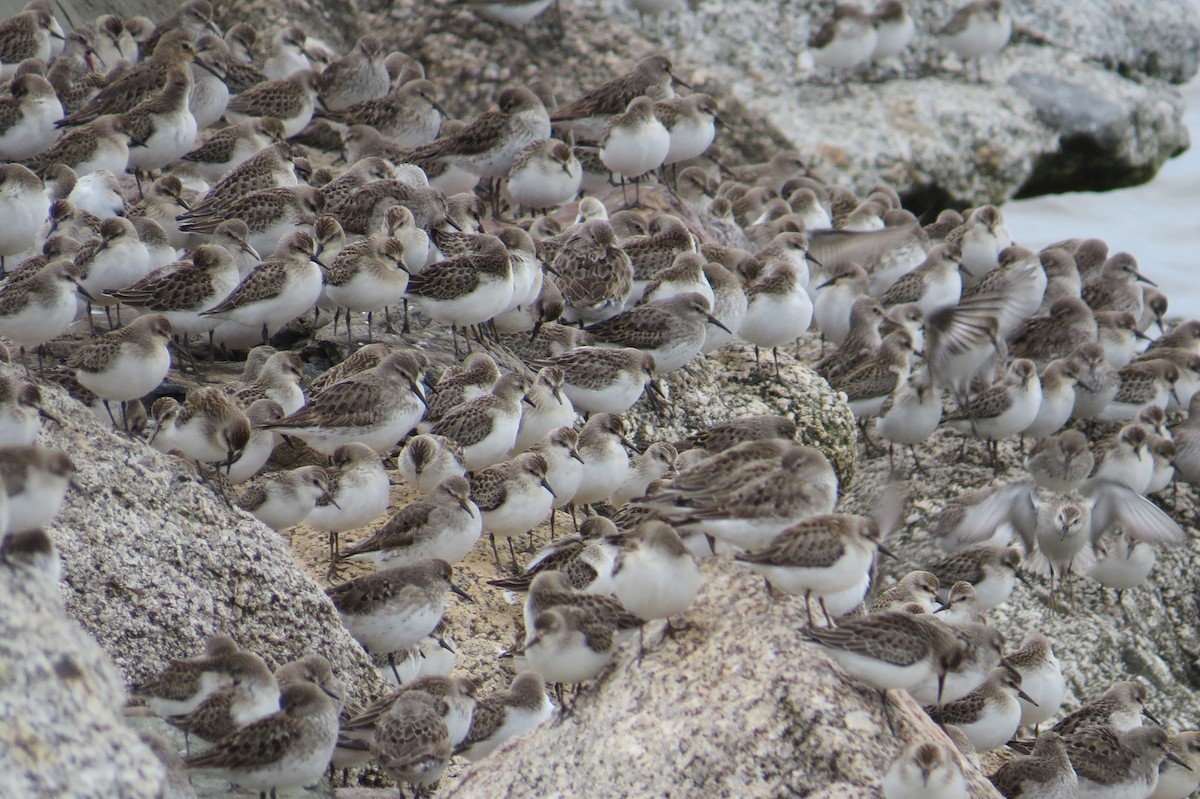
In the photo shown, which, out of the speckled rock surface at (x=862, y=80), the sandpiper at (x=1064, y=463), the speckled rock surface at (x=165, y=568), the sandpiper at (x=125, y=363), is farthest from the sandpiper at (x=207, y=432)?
the speckled rock surface at (x=862, y=80)

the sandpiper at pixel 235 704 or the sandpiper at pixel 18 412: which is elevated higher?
the sandpiper at pixel 18 412

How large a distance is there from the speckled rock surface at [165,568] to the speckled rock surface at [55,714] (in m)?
2.53

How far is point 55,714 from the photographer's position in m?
4.75

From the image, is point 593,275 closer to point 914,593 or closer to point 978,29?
point 914,593

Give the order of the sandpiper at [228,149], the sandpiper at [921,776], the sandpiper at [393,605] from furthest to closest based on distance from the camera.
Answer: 1. the sandpiper at [228,149]
2. the sandpiper at [393,605]
3. the sandpiper at [921,776]

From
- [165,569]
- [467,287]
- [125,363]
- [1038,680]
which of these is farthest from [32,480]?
[1038,680]

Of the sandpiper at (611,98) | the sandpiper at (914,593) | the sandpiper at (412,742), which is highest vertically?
the sandpiper at (412,742)

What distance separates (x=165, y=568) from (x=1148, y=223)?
65.0ft

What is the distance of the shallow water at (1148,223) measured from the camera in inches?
916

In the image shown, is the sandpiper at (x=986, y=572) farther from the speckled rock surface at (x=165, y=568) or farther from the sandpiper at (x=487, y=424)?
the speckled rock surface at (x=165, y=568)

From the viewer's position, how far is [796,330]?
13.1 metres

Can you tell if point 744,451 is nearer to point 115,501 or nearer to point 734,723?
point 734,723

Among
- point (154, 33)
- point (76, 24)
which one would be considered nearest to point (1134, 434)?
point (154, 33)

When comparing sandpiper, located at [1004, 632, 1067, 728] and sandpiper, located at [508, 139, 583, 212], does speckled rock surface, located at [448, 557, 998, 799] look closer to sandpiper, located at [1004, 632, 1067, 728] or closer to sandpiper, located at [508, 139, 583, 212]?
sandpiper, located at [1004, 632, 1067, 728]
